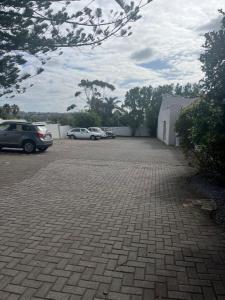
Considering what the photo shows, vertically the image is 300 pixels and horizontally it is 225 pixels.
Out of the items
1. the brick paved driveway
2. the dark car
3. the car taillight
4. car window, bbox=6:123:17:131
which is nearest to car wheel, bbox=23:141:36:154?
the dark car

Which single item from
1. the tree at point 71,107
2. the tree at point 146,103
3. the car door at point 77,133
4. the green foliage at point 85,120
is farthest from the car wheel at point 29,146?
the tree at point 71,107

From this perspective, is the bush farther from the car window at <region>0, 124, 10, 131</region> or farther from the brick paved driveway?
the car window at <region>0, 124, 10, 131</region>

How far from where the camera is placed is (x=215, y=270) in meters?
3.99

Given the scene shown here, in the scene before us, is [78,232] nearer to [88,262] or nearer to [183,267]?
[88,262]

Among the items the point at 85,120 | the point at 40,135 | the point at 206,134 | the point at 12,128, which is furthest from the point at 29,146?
the point at 85,120

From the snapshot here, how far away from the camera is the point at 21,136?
17.4 meters

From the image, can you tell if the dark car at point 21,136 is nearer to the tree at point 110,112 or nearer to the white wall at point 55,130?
the white wall at point 55,130

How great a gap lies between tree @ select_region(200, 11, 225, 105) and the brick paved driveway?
2.47 meters

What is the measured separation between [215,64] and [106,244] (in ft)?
13.0

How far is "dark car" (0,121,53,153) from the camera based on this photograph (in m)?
17.4

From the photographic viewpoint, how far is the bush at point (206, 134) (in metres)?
6.03

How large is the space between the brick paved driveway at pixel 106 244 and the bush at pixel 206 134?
1.38m

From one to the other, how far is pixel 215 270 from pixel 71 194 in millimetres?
4689

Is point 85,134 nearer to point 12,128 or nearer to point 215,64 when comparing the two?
point 12,128
